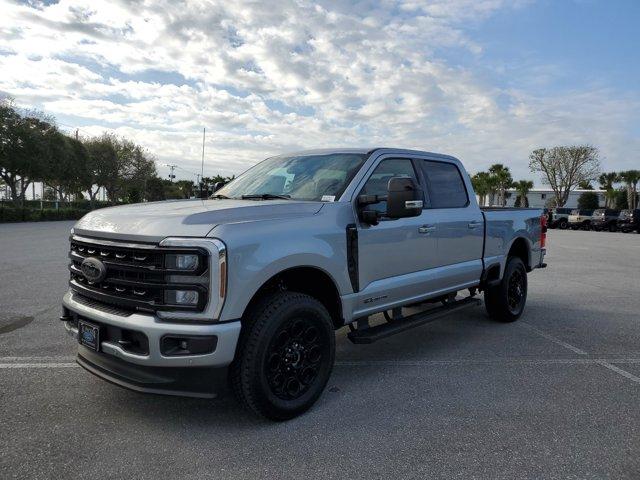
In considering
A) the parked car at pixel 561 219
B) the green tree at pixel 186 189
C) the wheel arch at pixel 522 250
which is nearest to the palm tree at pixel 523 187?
the parked car at pixel 561 219

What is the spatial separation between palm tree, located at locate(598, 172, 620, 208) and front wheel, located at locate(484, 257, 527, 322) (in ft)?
237

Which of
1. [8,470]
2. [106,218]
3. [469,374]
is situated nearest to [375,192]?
[469,374]

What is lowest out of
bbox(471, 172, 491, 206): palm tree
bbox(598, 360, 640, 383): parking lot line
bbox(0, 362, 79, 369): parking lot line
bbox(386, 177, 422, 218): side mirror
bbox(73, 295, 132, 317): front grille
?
bbox(598, 360, 640, 383): parking lot line

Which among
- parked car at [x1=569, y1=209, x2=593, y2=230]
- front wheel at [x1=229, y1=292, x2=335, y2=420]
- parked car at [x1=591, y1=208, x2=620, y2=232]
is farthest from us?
parked car at [x1=569, y1=209, x2=593, y2=230]

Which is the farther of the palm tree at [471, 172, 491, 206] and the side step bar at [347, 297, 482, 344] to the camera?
the palm tree at [471, 172, 491, 206]

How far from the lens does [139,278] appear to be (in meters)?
3.12

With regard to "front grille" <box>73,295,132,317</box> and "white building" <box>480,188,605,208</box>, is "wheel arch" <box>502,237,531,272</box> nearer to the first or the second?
"front grille" <box>73,295,132,317</box>

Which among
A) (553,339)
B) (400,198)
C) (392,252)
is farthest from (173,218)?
(553,339)

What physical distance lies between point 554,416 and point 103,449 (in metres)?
3.00

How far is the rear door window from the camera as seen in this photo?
504cm

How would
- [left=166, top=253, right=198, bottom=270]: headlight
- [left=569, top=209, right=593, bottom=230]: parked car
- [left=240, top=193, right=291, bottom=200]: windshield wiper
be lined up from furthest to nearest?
[left=569, top=209, right=593, bottom=230]: parked car → [left=240, top=193, right=291, bottom=200]: windshield wiper → [left=166, top=253, right=198, bottom=270]: headlight

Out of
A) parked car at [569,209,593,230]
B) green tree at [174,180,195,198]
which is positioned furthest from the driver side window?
green tree at [174,180,195,198]

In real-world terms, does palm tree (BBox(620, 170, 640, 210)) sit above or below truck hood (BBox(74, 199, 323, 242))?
above

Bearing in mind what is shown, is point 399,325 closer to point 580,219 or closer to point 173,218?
point 173,218
